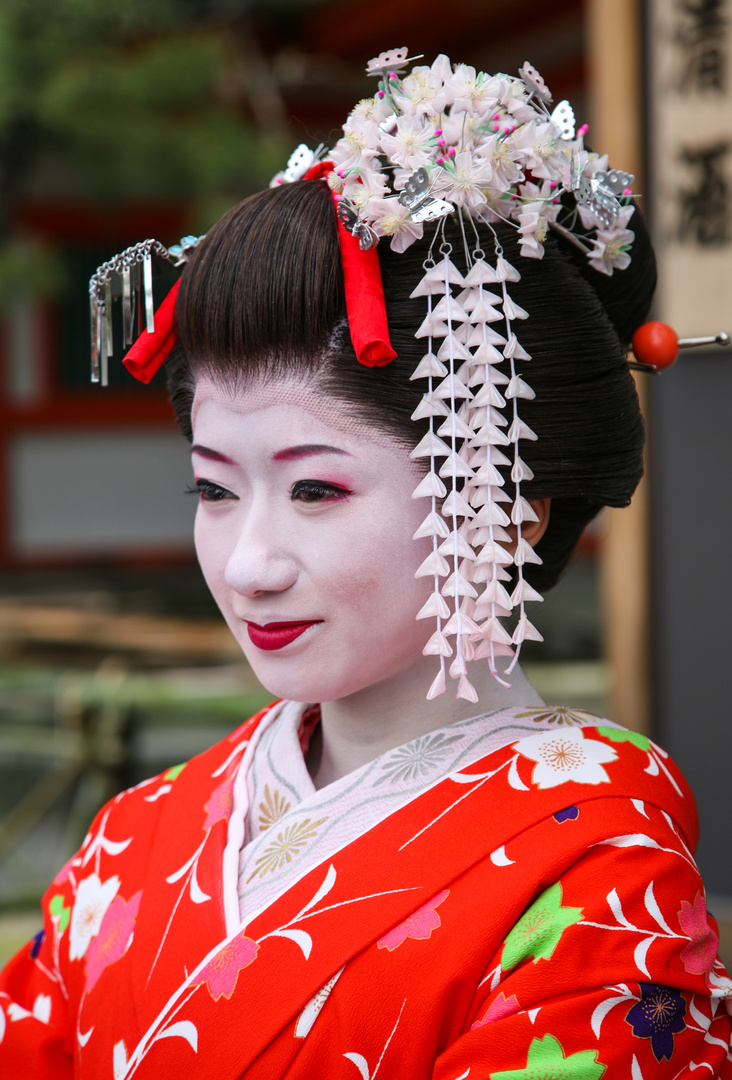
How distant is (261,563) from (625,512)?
1.73 m

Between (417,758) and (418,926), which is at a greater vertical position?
(417,758)

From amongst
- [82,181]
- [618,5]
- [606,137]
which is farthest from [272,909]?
[82,181]

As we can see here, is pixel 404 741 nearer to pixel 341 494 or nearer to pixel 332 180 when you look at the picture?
pixel 341 494

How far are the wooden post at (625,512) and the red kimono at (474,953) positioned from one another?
149 centimetres

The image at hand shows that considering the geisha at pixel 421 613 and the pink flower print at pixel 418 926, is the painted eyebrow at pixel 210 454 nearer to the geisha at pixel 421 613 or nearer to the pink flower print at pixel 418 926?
the geisha at pixel 421 613

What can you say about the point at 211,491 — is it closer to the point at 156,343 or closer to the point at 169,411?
the point at 156,343

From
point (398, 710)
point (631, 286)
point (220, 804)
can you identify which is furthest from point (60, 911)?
point (631, 286)

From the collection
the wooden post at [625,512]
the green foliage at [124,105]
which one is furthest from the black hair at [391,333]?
the green foliage at [124,105]

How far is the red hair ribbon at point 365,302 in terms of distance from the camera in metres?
0.91

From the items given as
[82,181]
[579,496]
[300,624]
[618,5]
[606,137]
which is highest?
[82,181]

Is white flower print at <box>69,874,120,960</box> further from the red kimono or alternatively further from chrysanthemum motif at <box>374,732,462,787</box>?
chrysanthemum motif at <box>374,732,462,787</box>

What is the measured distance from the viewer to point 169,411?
28.7ft

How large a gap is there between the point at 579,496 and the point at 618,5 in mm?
1882

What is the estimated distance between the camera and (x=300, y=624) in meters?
0.99
